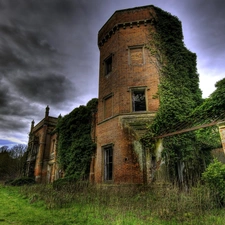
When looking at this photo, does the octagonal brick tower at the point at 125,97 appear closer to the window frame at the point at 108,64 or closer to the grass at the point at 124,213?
the window frame at the point at 108,64

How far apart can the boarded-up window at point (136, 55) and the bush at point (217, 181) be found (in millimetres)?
8767

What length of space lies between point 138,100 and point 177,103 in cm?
261

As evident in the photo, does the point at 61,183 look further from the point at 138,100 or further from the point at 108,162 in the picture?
the point at 138,100

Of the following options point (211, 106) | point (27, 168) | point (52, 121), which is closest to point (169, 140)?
point (211, 106)

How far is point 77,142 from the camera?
55.3 ft

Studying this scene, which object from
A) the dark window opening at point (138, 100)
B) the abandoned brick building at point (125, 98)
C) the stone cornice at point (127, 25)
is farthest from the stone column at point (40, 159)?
the dark window opening at point (138, 100)

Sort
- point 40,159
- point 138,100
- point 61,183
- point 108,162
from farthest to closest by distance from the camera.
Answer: point 40,159 < point 138,100 < point 108,162 < point 61,183

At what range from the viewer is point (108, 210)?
7055 mm

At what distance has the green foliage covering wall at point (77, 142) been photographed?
15.4m

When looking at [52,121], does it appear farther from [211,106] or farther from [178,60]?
[211,106]

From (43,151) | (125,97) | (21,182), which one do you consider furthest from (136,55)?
(43,151)

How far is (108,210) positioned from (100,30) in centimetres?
1498

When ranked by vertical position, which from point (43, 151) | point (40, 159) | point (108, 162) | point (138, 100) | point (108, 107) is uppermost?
point (138, 100)

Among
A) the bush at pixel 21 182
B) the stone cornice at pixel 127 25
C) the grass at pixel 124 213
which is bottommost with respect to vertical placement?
the grass at pixel 124 213
